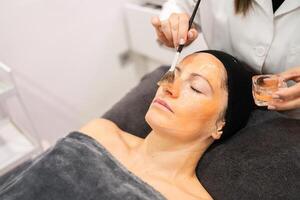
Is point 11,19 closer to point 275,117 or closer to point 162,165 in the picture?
point 162,165

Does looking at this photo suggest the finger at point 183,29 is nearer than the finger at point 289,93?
No

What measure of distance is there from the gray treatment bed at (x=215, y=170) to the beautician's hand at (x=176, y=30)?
39 cm

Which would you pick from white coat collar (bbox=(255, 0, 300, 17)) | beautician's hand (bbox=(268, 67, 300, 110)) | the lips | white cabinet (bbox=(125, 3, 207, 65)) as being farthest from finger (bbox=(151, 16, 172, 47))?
white cabinet (bbox=(125, 3, 207, 65))

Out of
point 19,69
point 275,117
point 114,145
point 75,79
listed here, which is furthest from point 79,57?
point 275,117

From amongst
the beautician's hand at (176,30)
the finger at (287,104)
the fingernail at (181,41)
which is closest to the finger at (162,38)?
the beautician's hand at (176,30)

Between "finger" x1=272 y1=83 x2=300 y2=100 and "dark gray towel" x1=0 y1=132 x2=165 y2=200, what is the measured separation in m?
0.48

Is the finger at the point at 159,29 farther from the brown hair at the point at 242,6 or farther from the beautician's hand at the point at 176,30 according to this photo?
the brown hair at the point at 242,6

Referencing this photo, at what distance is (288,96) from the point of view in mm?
919

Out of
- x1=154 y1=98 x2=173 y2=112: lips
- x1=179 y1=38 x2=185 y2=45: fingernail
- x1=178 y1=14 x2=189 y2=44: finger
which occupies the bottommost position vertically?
x1=154 y1=98 x2=173 y2=112: lips

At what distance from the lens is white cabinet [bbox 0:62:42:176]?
4.93ft

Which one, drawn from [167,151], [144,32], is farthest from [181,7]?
[144,32]

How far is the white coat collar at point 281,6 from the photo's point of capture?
103cm

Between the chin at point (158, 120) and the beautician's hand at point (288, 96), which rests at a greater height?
the beautician's hand at point (288, 96)

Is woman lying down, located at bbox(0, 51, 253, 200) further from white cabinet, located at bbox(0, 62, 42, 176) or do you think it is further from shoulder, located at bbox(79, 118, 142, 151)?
white cabinet, located at bbox(0, 62, 42, 176)
